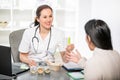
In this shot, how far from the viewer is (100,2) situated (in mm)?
3131

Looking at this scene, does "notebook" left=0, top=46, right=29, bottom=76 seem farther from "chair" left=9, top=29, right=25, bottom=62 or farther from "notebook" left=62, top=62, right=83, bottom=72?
"chair" left=9, top=29, right=25, bottom=62

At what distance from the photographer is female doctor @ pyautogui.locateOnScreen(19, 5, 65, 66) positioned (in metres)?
2.40

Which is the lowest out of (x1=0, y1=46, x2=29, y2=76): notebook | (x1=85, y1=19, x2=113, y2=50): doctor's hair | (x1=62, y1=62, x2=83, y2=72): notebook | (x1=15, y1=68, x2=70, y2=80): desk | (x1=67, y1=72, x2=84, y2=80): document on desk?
(x1=15, y1=68, x2=70, y2=80): desk

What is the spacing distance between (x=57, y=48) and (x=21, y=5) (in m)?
1.93

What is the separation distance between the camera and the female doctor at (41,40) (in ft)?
7.89

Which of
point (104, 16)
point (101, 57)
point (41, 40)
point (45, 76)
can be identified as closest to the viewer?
point (101, 57)

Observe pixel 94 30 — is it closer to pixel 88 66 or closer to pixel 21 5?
pixel 88 66

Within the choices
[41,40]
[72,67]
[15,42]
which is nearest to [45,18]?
[41,40]

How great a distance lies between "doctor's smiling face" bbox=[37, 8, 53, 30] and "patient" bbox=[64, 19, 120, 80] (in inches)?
37.4

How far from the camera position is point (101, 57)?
4.83 feet

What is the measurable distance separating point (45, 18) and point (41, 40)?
256 mm

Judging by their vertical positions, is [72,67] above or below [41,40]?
below

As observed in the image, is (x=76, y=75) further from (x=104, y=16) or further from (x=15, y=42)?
(x=104, y=16)

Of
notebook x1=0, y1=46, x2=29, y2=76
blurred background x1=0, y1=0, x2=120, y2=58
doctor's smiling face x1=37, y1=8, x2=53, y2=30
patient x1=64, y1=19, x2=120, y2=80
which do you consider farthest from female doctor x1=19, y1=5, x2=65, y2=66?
blurred background x1=0, y1=0, x2=120, y2=58
